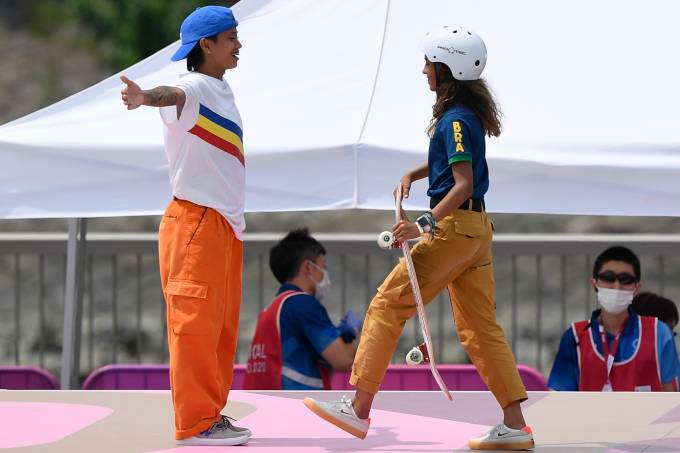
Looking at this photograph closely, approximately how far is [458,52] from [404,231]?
718mm

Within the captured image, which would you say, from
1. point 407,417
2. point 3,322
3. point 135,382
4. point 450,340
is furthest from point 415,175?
point 3,322

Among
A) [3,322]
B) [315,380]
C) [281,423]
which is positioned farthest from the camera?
[3,322]

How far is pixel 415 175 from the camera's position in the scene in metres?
6.12

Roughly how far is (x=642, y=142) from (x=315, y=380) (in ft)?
6.38

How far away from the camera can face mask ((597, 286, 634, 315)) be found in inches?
291

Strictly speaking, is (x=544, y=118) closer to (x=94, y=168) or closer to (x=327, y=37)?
(x=327, y=37)

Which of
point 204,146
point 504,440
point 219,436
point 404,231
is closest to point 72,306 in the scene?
point 219,436

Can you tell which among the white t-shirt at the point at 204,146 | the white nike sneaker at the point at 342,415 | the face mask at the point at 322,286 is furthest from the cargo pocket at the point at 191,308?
the face mask at the point at 322,286

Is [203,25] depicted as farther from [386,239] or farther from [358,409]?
[358,409]

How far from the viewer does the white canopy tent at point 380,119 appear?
6.72m

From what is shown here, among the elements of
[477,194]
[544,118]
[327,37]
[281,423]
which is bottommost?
[281,423]

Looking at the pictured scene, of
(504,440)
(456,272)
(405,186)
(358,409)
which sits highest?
(405,186)

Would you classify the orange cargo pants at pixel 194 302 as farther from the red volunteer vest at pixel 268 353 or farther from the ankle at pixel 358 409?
the red volunteer vest at pixel 268 353

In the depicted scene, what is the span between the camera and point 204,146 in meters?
5.78
